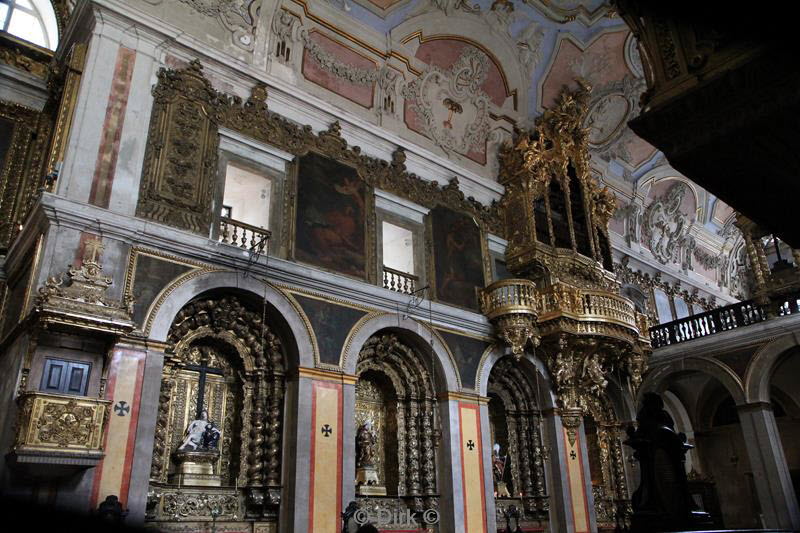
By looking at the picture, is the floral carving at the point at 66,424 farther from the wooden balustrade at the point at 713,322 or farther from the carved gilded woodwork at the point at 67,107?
the wooden balustrade at the point at 713,322

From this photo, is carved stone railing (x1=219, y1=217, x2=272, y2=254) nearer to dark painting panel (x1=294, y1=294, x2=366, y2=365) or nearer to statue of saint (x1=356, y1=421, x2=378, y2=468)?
dark painting panel (x1=294, y1=294, x2=366, y2=365)

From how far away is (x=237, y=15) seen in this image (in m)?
13.4

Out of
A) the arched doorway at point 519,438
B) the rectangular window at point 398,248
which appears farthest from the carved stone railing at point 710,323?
the rectangular window at point 398,248

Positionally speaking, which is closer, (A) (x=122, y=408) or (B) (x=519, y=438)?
(A) (x=122, y=408)

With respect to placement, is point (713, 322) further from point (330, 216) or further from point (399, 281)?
point (330, 216)

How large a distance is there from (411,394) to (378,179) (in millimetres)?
4994

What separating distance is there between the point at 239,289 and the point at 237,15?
6.31 m

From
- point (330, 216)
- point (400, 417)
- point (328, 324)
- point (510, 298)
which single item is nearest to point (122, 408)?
point (328, 324)

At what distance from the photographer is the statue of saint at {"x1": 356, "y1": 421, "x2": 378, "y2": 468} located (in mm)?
12602

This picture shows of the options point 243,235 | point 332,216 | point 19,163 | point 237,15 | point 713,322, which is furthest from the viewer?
point 713,322

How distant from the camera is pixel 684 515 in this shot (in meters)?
8.71

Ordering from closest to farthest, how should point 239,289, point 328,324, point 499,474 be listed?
point 239,289 → point 328,324 → point 499,474

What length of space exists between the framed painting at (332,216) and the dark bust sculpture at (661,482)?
6396mm

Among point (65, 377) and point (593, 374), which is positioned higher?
point (593, 374)
